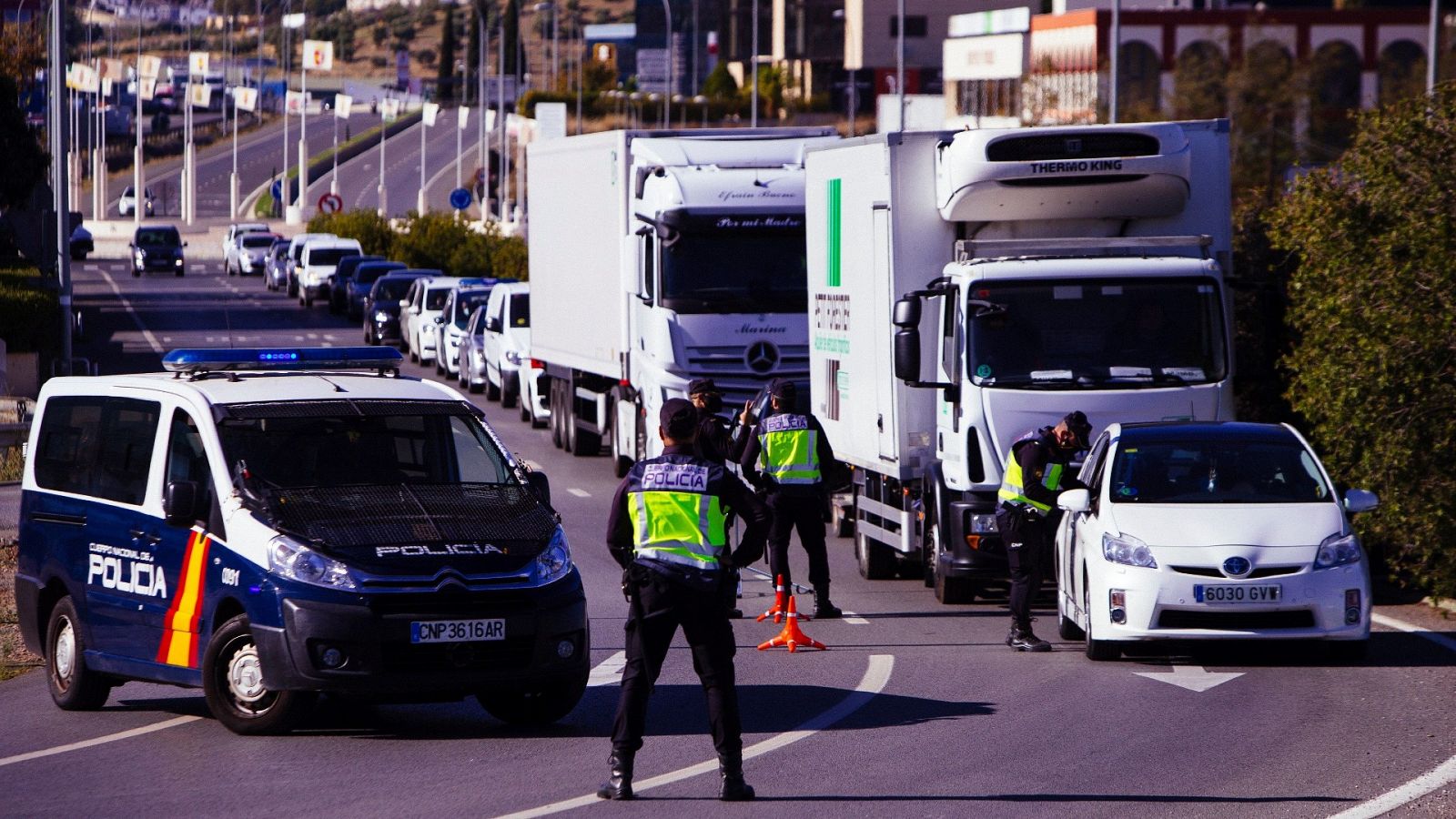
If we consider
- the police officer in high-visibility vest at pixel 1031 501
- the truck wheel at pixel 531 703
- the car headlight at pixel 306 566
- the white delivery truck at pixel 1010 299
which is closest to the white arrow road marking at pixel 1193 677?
the police officer in high-visibility vest at pixel 1031 501

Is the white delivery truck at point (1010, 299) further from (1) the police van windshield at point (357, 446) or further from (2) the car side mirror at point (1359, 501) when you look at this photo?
(1) the police van windshield at point (357, 446)

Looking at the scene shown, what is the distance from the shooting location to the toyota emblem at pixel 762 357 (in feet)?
73.5

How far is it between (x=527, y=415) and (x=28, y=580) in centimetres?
2124

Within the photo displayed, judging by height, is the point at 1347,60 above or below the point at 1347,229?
above

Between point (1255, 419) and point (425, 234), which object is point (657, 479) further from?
point (425, 234)

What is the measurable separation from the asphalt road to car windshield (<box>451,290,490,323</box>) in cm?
2468

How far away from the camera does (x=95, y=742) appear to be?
1071cm

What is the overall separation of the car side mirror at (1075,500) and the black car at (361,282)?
4211 centimetres

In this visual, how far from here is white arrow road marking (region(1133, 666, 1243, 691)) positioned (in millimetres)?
12438

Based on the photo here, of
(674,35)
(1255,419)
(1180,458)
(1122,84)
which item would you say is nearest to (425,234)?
(1122,84)

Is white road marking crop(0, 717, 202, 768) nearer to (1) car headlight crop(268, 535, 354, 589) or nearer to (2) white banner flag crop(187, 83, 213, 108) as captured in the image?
(1) car headlight crop(268, 535, 354, 589)

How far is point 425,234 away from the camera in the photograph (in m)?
68.5

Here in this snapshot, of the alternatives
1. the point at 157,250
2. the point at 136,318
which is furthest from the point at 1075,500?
the point at 157,250

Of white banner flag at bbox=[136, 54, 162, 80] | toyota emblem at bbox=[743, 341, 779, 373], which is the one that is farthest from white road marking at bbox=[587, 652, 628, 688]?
white banner flag at bbox=[136, 54, 162, 80]
